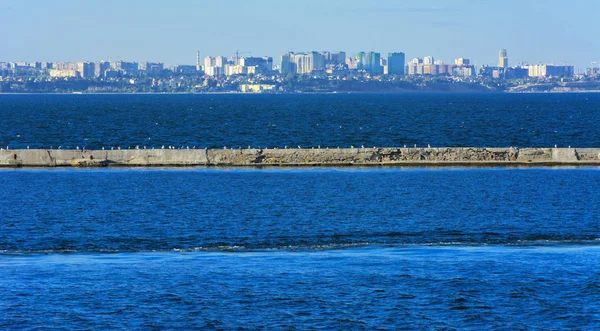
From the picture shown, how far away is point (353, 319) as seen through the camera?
124 feet

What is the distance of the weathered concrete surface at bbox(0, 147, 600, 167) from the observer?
95125 mm

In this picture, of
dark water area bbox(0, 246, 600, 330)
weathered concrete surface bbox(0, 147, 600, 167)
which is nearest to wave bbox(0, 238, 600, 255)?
dark water area bbox(0, 246, 600, 330)

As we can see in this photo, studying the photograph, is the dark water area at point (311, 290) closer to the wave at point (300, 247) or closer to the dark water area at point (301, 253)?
the dark water area at point (301, 253)

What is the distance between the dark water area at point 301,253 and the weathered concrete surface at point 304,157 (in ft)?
30.3

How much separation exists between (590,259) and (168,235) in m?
23.7

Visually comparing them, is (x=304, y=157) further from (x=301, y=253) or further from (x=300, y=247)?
(x=301, y=253)

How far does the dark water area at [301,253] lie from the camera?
127 ft

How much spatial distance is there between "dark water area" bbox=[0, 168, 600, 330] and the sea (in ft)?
0.39

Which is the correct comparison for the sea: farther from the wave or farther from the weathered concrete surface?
the weathered concrete surface

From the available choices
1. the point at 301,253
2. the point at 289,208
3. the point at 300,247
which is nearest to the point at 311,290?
the point at 301,253

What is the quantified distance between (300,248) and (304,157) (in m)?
43.9

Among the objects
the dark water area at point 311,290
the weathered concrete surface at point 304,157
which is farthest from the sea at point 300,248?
the weathered concrete surface at point 304,157

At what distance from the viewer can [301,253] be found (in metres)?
51.6

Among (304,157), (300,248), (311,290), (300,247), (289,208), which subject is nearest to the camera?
(311,290)
